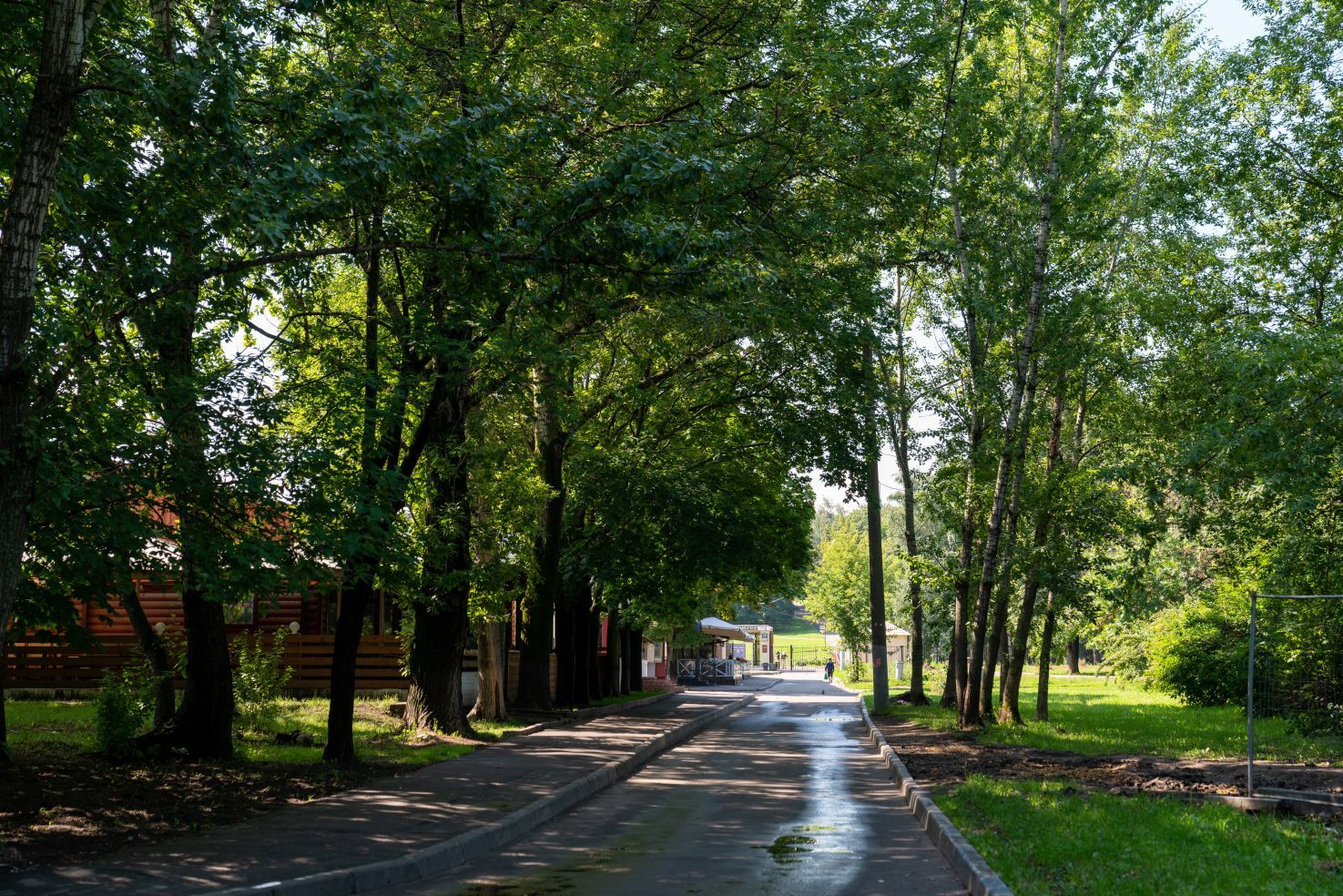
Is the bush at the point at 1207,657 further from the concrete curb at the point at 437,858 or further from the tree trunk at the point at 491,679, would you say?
the concrete curb at the point at 437,858

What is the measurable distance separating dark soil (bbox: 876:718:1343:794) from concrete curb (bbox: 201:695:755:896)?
14.0ft

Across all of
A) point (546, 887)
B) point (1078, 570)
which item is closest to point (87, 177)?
point (546, 887)

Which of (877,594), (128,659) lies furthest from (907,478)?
(128,659)

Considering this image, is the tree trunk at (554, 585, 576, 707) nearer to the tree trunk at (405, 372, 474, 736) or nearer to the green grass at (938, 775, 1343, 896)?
the tree trunk at (405, 372, 474, 736)

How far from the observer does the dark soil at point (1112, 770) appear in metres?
13.8

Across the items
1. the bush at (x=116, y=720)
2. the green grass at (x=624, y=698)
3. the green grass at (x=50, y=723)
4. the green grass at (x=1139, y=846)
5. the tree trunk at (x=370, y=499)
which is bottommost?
the green grass at (x=624, y=698)

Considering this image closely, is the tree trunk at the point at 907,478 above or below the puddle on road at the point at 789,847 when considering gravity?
above

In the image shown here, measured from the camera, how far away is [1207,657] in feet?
107

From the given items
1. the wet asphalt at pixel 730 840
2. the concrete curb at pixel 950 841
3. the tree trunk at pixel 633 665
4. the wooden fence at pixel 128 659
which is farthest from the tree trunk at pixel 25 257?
the tree trunk at pixel 633 665

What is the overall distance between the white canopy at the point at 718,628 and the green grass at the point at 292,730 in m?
35.0

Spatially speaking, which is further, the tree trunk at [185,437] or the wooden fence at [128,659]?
the wooden fence at [128,659]

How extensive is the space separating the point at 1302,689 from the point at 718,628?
1752 inches

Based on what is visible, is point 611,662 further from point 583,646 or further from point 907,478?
point 907,478

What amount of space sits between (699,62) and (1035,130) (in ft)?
30.7
